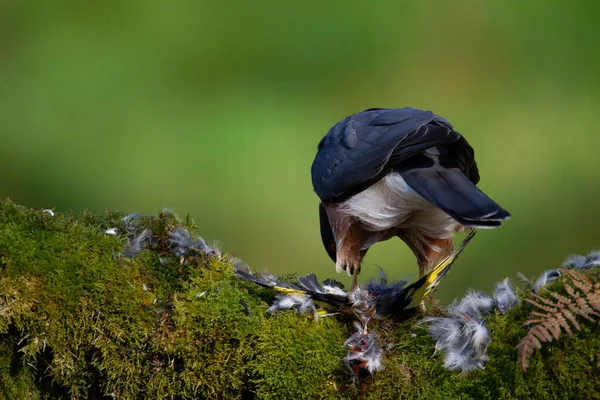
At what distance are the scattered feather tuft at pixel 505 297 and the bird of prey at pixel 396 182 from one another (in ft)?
0.88

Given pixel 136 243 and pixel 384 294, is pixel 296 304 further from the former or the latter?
pixel 136 243

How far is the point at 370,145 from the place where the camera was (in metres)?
2.96

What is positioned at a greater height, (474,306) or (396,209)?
(396,209)

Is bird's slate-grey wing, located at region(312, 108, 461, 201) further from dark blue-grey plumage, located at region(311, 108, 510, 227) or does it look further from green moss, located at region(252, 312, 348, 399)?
green moss, located at region(252, 312, 348, 399)

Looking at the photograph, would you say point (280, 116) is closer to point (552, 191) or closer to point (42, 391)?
point (552, 191)

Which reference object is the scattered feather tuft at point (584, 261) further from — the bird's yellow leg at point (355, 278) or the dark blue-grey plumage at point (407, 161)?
the bird's yellow leg at point (355, 278)

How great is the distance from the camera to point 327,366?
7.54 ft

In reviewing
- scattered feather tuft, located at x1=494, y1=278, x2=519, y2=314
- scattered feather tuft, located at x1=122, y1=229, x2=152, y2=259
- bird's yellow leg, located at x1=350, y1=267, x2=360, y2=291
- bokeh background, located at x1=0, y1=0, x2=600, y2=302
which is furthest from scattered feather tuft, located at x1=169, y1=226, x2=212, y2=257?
bokeh background, located at x1=0, y1=0, x2=600, y2=302

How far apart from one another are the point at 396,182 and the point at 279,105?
5342 mm

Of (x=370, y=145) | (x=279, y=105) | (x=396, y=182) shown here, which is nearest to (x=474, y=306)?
(x=396, y=182)

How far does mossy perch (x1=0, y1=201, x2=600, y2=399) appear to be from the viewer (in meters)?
2.29

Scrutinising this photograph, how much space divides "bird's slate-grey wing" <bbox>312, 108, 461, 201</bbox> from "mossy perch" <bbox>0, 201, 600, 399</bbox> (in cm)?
68

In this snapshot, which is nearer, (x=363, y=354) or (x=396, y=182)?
(x=363, y=354)

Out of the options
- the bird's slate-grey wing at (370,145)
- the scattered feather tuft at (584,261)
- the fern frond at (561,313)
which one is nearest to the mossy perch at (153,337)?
the fern frond at (561,313)
